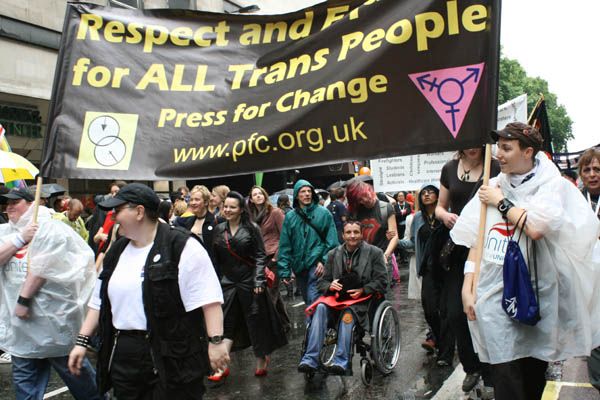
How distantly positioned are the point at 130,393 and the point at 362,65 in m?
2.34

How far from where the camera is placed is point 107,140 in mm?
4230

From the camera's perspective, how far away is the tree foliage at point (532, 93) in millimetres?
69969

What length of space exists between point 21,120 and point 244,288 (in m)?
11.5

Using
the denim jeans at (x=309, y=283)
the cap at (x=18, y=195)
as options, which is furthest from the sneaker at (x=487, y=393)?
the cap at (x=18, y=195)

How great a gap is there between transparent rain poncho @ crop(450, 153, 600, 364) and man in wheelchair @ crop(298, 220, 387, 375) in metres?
2.22

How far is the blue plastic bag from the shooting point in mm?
3453

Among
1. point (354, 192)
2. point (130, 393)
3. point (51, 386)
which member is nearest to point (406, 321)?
point (354, 192)

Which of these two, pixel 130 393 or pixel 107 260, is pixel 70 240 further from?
pixel 130 393

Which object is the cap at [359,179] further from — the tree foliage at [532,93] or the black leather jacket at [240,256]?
the tree foliage at [532,93]

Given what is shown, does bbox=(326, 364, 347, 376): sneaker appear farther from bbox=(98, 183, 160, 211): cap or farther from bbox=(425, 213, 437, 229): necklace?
bbox=(98, 183, 160, 211): cap

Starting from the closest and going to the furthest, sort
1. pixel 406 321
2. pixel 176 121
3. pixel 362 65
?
pixel 362 65 → pixel 176 121 → pixel 406 321

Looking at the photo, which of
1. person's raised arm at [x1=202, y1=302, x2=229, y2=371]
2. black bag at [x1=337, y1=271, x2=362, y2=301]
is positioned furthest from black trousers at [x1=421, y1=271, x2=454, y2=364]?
person's raised arm at [x1=202, y1=302, x2=229, y2=371]

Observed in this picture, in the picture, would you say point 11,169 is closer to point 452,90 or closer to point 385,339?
point 385,339

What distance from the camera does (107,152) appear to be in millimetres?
4211
